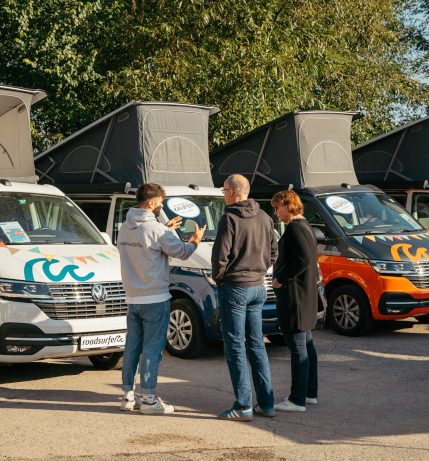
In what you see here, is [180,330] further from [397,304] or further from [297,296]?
[397,304]

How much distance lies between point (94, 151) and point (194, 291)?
11.8 feet

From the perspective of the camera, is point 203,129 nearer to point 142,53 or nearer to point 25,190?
point 25,190

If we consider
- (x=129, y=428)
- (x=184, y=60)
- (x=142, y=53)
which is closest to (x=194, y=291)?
(x=129, y=428)

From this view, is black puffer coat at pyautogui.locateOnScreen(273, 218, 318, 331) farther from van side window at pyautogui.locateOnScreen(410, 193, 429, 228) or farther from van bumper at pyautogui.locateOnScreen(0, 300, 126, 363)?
van side window at pyautogui.locateOnScreen(410, 193, 429, 228)

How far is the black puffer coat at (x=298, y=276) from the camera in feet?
18.7

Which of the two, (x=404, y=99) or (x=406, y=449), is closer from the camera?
(x=406, y=449)

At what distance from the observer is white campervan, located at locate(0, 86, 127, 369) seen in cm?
614

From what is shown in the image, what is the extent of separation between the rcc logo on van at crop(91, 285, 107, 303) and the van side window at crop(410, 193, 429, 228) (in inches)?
260

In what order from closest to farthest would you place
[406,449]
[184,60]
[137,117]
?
[406,449], [137,117], [184,60]

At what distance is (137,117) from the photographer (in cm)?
966

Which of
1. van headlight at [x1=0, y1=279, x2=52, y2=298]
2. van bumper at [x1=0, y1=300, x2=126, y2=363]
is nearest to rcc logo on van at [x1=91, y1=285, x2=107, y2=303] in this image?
van bumper at [x1=0, y1=300, x2=126, y2=363]

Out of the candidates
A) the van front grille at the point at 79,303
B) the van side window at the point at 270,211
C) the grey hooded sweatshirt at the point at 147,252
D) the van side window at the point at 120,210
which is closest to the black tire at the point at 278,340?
the van side window at the point at 270,211

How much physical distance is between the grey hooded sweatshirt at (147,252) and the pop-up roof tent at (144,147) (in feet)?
12.6

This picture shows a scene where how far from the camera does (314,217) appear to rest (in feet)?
32.6
